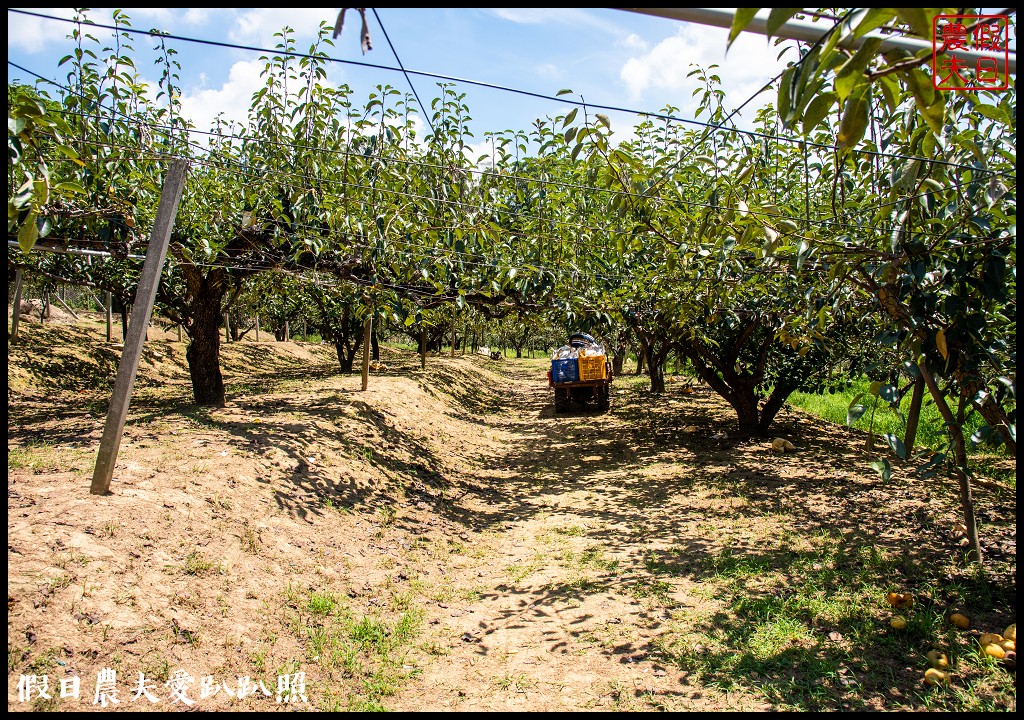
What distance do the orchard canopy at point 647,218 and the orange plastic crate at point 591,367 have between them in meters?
3.81

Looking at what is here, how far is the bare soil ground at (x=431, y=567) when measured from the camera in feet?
10.6

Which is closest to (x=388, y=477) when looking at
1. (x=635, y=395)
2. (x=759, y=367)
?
(x=759, y=367)

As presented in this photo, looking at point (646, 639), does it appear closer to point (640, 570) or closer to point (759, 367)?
point (640, 570)

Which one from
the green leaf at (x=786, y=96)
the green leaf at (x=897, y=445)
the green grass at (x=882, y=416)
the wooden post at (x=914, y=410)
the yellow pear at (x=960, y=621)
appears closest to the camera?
the green leaf at (x=786, y=96)

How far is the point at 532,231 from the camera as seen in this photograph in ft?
25.6

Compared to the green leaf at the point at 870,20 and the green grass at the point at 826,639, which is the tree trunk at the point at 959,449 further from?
the green leaf at the point at 870,20

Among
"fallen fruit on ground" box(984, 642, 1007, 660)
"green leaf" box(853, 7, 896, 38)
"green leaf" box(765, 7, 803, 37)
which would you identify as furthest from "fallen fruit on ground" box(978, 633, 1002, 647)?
"green leaf" box(765, 7, 803, 37)

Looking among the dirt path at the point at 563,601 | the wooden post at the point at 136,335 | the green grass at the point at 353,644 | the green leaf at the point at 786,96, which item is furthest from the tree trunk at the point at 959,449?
the wooden post at the point at 136,335

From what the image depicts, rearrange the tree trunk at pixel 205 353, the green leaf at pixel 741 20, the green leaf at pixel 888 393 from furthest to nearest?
1. the tree trunk at pixel 205 353
2. the green leaf at pixel 888 393
3. the green leaf at pixel 741 20

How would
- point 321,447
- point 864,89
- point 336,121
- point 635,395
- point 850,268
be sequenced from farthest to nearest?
1. point 635,395
2. point 321,447
3. point 336,121
4. point 850,268
5. point 864,89

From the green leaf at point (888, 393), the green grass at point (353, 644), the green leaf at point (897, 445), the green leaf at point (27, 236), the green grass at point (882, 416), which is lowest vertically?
the green grass at point (353, 644)

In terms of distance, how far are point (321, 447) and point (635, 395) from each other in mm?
12836

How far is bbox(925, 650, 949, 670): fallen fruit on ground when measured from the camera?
326 centimetres

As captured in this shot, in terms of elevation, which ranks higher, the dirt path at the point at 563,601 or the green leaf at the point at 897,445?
the green leaf at the point at 897,445
